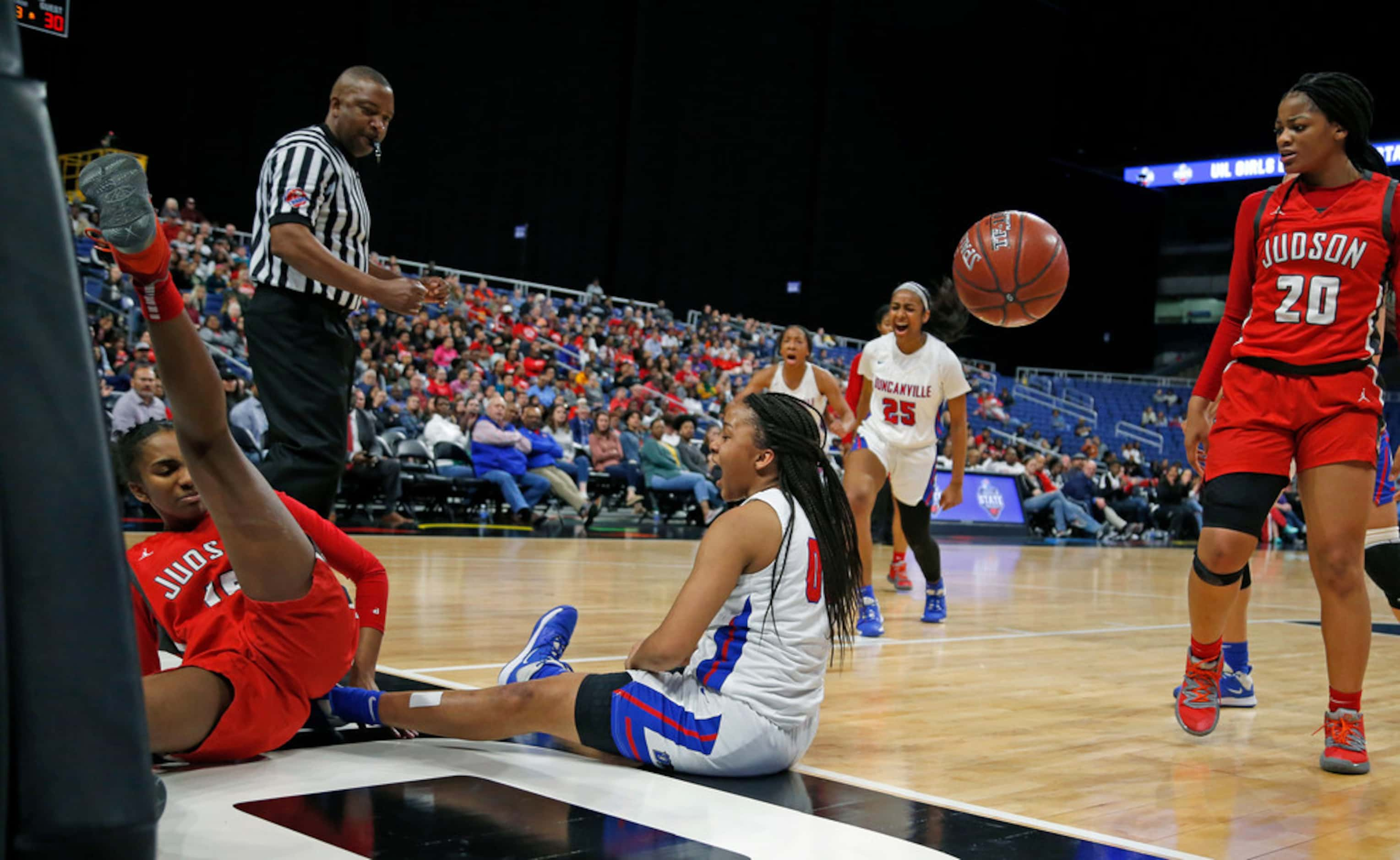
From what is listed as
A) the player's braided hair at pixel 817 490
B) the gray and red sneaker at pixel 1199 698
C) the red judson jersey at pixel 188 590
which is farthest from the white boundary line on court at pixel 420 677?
the gray and red sneaker at pixel 1199 698

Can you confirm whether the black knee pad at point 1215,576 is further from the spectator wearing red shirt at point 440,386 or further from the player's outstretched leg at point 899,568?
the spectator wearing red shirt at point 440,386

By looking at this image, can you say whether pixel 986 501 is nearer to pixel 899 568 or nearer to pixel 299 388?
pixel 899 568

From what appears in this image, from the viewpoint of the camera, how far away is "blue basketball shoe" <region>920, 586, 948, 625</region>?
5.63 metres

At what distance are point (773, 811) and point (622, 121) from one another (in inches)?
864

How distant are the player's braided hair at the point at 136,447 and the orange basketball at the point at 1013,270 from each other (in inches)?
138

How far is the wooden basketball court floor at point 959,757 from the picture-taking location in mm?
2180

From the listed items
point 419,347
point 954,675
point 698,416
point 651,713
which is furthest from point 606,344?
point 651,713

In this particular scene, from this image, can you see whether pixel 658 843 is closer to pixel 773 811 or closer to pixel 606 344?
pixel 773 811

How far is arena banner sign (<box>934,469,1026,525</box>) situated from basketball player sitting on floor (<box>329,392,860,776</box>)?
38.4 ft

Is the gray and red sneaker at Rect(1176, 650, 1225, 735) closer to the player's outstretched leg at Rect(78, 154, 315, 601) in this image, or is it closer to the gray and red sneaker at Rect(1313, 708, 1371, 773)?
the gray and red sneaker at Rect(1313, 708, 1371, 773)

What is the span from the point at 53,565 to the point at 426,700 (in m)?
2.06

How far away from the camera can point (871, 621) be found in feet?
16.7

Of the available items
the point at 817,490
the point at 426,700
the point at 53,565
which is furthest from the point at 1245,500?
the point at 53,565

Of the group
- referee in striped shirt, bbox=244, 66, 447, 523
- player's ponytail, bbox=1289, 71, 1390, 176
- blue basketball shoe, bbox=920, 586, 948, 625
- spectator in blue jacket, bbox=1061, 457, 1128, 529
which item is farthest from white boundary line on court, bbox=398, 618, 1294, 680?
spectator in blue jacket, bbox=1061, 457, 1128, 529
